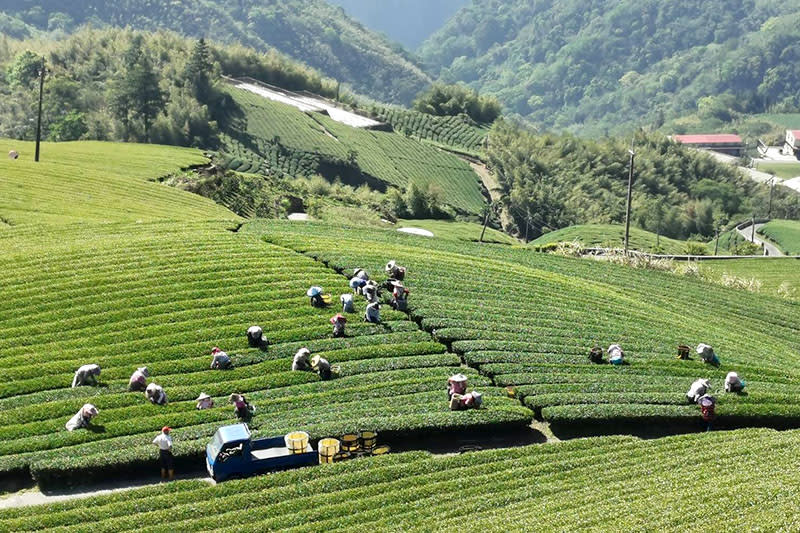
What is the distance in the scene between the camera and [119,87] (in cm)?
13075

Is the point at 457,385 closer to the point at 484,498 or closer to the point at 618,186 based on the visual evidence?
the point at 484,498

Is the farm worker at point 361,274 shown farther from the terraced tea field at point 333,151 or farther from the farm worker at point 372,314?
the terraced tea field at point 333,151

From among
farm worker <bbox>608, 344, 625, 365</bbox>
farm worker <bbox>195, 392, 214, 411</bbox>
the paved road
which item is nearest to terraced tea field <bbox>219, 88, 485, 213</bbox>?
the paved road

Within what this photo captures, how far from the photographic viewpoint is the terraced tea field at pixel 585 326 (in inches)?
1510

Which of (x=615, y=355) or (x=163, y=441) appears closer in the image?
(x=163, y=441)

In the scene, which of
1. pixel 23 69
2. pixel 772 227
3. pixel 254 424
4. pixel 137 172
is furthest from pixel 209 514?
pixel 23 69

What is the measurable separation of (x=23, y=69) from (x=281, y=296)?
4912 inches

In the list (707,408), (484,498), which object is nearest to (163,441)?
(484,498)

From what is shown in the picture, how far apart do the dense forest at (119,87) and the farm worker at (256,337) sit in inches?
3798

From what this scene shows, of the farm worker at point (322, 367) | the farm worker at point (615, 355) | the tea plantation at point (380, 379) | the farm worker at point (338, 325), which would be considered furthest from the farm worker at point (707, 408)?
the farm worker at point (338, 325)

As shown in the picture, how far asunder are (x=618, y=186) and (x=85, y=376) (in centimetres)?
14079

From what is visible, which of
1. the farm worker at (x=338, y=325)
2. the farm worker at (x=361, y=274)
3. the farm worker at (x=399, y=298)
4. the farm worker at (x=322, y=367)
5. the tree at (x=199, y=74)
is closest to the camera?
the farm worker at (x=322, y=367)

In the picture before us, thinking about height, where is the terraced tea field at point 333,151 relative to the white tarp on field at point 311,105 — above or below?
below

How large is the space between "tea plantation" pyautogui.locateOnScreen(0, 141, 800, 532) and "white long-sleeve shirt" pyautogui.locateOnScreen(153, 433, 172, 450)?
0.56 meters
